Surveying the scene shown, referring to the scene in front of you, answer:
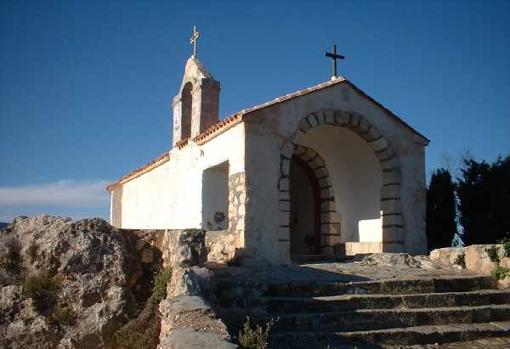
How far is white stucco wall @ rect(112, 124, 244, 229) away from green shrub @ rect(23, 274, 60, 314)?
13.5ft

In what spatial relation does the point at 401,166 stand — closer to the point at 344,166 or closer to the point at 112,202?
the point at 344,166

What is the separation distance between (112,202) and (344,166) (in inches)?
361

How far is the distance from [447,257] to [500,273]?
1278mm

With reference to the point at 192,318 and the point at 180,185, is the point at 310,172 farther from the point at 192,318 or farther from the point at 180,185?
the point at 192,318

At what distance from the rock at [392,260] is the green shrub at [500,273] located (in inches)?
53.9

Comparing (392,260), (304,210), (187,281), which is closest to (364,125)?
(392,260)

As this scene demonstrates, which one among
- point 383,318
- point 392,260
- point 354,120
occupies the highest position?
A: point 354,120

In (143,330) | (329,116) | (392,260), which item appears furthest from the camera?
(329,116)

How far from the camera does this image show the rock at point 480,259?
8155mm

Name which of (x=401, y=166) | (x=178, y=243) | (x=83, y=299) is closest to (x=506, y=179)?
(x=401, y=166)

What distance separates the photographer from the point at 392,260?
9.22 meters

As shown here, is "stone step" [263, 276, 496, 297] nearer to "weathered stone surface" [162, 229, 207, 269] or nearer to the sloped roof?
"weathered stone surface" [162, 229, 207, 269]

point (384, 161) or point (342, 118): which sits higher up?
point (342, 118)

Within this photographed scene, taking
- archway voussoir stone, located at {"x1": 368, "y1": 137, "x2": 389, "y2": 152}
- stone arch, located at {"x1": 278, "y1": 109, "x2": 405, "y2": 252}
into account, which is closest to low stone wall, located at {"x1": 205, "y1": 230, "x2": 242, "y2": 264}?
stone arch, located at {"x1": 278, "y1": 109, "x2": 405, "y2": 252}
